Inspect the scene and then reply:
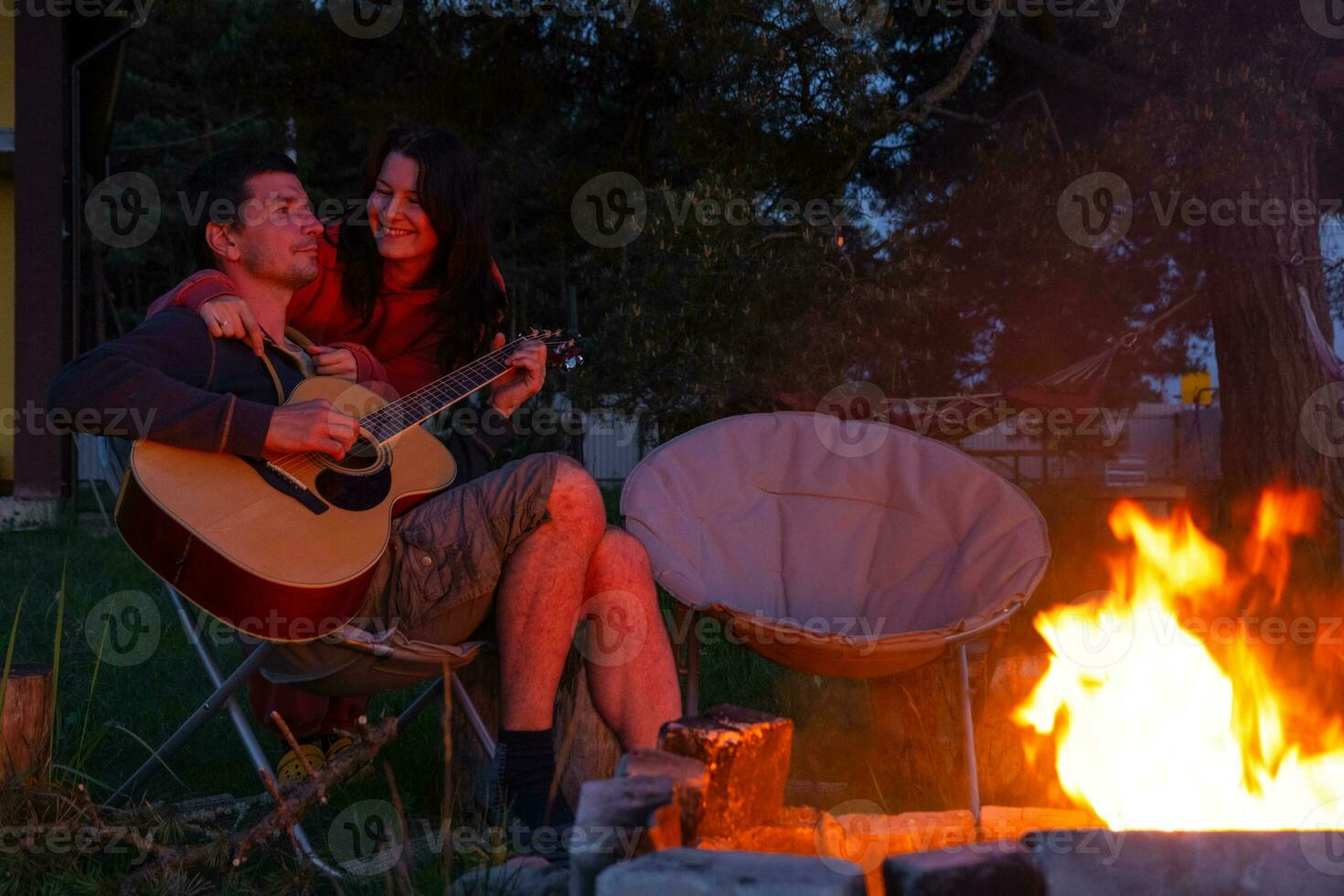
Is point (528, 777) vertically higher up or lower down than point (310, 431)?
lower down

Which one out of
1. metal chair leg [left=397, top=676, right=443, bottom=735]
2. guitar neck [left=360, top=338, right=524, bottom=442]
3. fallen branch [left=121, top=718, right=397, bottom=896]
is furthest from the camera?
metal chair leg [left=397, top=676, right=443, bottom=735]

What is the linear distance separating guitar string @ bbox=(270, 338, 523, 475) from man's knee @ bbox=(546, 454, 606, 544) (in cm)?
33

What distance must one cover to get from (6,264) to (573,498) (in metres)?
7.16

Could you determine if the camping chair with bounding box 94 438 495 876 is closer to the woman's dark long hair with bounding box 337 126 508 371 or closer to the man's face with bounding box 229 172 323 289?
the man's face with bounding box 229 172 323 289

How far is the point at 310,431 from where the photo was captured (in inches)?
78.8

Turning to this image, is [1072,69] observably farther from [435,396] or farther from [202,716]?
[202,716]

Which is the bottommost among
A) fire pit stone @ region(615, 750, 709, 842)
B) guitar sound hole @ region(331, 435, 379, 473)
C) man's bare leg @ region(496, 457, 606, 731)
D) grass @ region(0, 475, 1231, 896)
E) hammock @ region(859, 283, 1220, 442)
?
grass @ region(0, 475, 1231, 896)

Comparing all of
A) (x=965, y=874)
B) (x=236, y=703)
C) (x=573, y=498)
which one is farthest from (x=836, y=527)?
(x=965, y=874)

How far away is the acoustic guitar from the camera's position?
74.0 inches

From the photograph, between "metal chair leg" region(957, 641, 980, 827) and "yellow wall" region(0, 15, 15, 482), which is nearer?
"metal chair leg" region(957, 641, 980, 827)

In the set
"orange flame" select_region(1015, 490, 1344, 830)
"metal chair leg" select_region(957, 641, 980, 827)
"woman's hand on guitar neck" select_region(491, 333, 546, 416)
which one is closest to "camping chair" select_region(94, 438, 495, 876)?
"woman's hand on guitar neck" select_region(491, 333, 546, 416)

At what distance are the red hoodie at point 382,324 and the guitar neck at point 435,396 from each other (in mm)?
141

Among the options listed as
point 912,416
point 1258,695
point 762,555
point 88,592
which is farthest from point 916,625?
point 88,592

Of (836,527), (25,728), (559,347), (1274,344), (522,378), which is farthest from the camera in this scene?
(1274,344)
